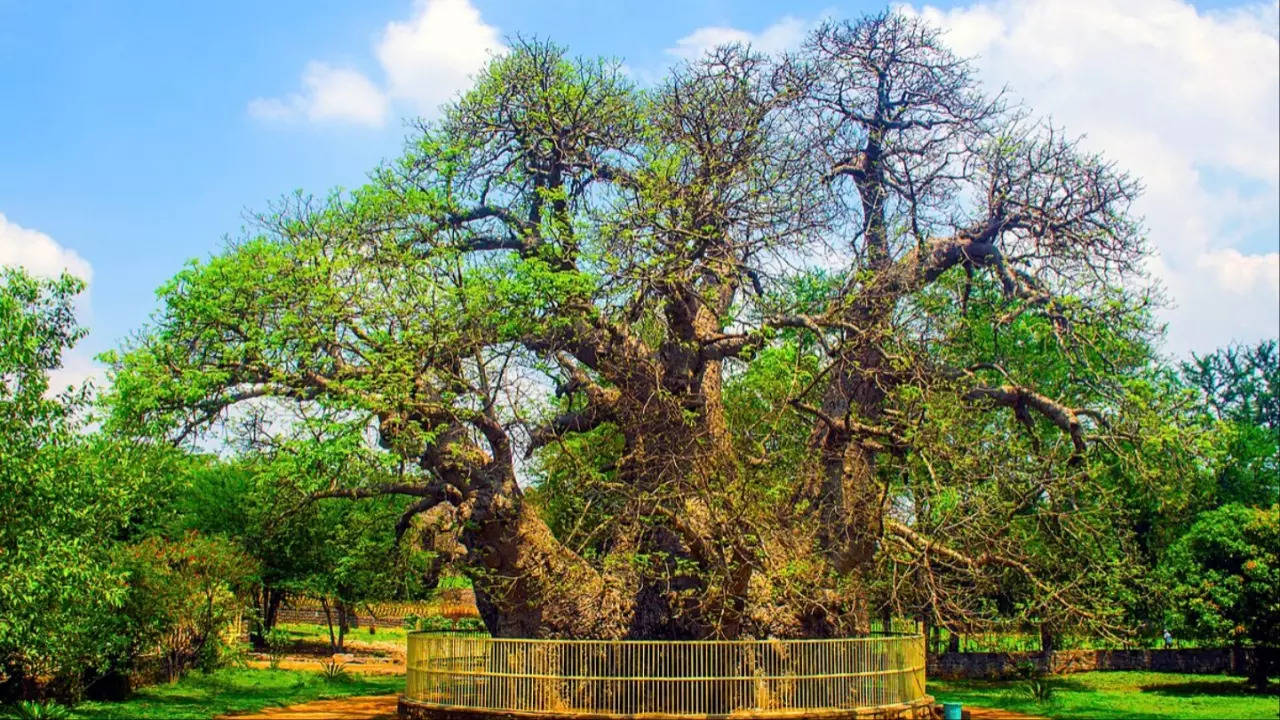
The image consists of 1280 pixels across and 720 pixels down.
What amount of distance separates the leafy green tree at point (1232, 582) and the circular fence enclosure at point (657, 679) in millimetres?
12798

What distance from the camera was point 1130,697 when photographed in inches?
1003

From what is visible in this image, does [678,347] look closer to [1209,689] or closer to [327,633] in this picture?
[1209,689]

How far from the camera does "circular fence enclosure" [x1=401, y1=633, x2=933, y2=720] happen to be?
1691 cm

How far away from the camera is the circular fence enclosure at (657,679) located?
16.9m

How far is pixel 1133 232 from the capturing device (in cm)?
2139

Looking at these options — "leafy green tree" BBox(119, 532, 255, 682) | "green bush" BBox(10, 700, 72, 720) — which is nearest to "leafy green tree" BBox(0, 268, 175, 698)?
"green bush" BBox(10, 700, 72, 720)

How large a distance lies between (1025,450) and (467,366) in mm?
10597

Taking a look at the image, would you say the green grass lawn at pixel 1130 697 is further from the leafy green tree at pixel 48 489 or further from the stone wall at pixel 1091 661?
the leafy green tree at pixel 48 489

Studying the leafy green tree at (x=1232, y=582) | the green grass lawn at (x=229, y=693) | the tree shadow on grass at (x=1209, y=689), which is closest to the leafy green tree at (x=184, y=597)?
the green grass lawn at (x=229, y=693)

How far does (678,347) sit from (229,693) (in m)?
13.7

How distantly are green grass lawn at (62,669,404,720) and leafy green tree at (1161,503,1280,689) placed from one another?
67.4ft

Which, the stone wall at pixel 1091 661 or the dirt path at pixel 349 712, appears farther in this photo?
the stone wall at pixel 1091 661

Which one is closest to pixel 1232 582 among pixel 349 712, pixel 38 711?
pixel 349 712

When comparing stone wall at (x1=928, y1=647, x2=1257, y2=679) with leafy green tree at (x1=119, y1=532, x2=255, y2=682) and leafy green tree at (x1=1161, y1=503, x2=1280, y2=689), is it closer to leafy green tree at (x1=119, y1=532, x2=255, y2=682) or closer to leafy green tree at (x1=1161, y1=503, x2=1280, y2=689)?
leafy green tree at (x1=1161, y1=503, x2=1280, y2=689)
